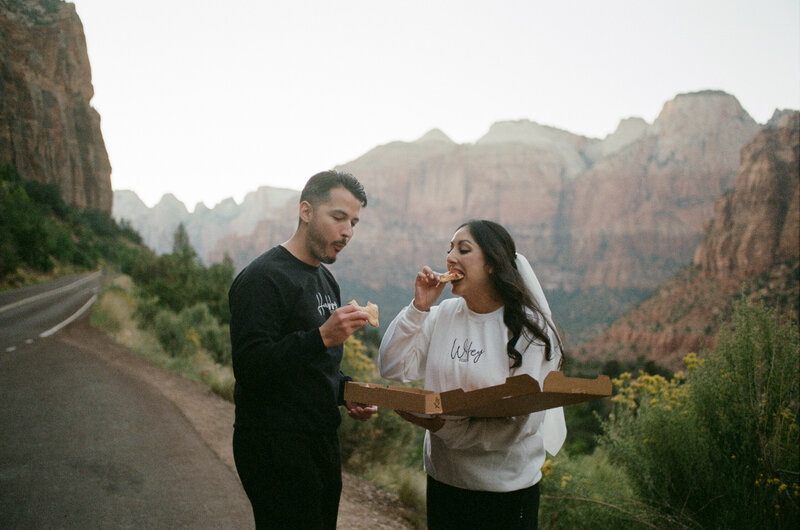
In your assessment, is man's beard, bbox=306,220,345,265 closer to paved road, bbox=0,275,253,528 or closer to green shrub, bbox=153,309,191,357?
paved road, bbox=0,275,253,528

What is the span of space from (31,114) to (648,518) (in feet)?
150

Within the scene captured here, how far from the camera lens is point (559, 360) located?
2.55 m

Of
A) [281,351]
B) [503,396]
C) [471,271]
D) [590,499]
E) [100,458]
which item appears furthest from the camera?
[100,458]

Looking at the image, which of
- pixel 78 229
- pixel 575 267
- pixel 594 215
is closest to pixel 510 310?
pixel 78 229

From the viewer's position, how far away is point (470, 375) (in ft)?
7.82

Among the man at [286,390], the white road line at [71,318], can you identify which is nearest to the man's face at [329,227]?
the man at [286,390]

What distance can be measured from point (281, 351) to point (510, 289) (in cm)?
120

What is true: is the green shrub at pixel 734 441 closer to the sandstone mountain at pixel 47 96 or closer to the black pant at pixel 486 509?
the black pant at pixel 486 509

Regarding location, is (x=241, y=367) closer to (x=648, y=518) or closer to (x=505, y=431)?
(x=505, y=431)

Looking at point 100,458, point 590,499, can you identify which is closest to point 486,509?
point 590,499

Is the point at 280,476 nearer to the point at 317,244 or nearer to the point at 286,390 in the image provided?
the point at 286,390

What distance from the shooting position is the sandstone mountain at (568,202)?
129 meters

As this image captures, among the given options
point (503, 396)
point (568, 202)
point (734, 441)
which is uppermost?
point (568, 202)

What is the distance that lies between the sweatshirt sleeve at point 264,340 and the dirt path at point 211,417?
304cm
